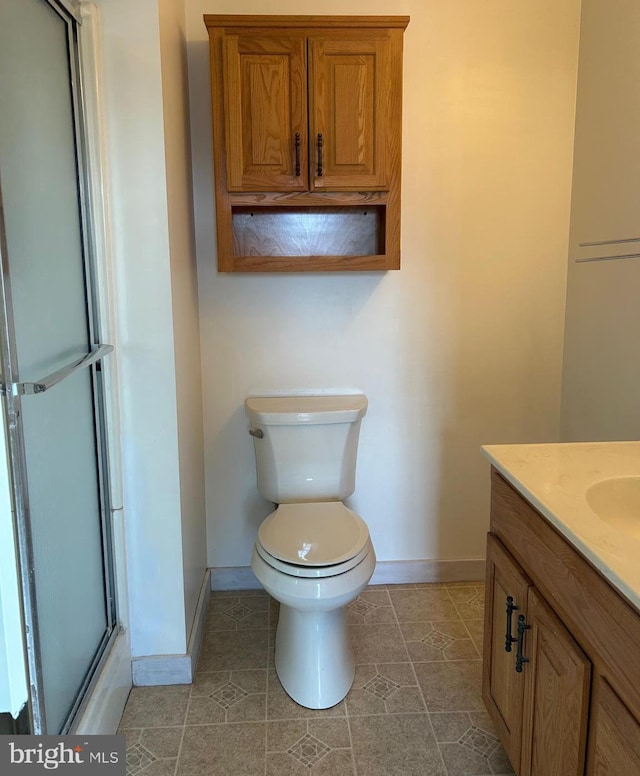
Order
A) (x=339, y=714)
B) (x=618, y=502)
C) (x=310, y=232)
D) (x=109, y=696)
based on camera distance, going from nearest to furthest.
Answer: (x=618, y=502) < (x=109, y=696) < (x=339, y=714) < (x=310, y=232)

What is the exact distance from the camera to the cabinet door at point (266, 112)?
2074mm

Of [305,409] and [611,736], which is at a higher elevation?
[305,409]

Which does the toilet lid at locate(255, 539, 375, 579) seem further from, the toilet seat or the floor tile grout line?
the floor tile grout line

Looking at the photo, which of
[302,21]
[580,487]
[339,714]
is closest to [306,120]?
[302,21]

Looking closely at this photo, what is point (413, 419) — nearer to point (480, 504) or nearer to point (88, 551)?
point (480, 504)

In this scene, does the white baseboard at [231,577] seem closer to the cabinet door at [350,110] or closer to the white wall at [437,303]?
the white wall at [437,303]

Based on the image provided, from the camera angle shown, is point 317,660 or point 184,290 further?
point 184,290

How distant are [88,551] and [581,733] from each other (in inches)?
50.5

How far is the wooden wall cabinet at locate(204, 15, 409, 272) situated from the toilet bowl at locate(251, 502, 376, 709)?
36.4 inches

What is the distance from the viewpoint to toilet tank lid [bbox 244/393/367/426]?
7.48 feet

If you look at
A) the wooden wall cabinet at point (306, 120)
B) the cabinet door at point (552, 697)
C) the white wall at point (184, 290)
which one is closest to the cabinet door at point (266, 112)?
the wooden wall cabinet at point (306, 120)

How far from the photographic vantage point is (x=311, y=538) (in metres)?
2.01

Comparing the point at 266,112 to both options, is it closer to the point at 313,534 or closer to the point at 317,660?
the point at 313,534

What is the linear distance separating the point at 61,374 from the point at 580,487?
3.82 ft
